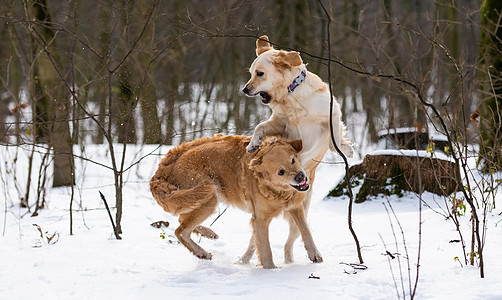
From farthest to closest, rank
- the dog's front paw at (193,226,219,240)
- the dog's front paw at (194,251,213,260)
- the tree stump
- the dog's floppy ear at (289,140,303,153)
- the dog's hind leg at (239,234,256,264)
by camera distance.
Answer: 1. the tree stump
2. the dog's front paw at (193,226,219,240)
3. the dog's hind leg at (239,234,256,264)
4. the dog's front paw at (194,251,213,260)
5. the dog's floppy ear at (289,140,303,153)

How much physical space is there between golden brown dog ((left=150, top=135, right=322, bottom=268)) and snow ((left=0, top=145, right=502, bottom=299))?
11.8 inches

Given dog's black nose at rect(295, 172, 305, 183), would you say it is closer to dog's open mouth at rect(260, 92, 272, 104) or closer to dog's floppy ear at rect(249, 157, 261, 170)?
dog's floppy ear at rect(249, 157, 261, 170)

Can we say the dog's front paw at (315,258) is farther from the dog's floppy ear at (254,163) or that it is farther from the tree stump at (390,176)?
the tree stump at (390,176)

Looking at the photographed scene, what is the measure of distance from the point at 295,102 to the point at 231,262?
1651 mm

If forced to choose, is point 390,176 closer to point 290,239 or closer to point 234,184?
point 290,239

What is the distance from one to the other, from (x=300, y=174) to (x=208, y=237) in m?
1.59

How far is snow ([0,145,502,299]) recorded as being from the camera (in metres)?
3.72

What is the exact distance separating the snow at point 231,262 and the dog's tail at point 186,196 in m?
0.48

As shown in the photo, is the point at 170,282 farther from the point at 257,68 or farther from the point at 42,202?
the point at 42,202

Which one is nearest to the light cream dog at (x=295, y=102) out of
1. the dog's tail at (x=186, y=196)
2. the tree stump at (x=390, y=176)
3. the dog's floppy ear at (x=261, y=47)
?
the dog's floppy ear at (x=261, y=47)

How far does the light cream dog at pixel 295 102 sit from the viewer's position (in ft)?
15.7

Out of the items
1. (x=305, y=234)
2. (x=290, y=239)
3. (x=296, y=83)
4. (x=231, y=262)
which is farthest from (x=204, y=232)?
(x=296, y=83)

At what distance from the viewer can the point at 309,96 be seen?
4.84m

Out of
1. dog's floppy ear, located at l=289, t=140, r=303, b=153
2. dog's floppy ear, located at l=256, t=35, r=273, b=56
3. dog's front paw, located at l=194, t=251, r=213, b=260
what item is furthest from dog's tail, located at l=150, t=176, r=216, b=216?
dog's floppy ear, located at l=256, t=35, r=273, b=56
